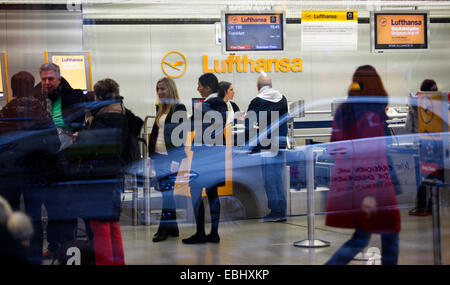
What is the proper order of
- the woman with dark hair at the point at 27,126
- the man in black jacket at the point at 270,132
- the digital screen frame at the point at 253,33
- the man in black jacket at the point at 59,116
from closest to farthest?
1. the woman with dark hair at the point at 27,126
2. the man in black jacket at the point at 59,116
3. the digital screen frame at the point at 253,33
4. the man in black jacket at the point at 270,132

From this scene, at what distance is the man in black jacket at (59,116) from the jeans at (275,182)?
179 centimetres

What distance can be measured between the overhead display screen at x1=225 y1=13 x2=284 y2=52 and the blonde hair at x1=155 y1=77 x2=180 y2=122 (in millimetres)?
659

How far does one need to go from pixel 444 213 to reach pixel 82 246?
357 cm

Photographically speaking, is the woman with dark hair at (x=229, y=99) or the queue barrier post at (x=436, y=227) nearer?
the queue barrier post at (x=436, y=227)

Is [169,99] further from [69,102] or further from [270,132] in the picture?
[270,132]

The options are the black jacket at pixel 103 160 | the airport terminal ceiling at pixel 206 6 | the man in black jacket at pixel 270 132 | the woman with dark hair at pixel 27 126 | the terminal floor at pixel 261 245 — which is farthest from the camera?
the man in black jacket at pixel 270 132

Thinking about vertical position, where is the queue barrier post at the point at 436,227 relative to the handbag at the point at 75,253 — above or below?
above

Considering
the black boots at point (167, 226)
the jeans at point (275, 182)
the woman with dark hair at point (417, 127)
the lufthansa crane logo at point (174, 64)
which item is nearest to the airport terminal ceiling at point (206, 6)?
the lufthansa crane logo at point (174, 64)

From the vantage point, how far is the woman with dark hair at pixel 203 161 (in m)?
5.47

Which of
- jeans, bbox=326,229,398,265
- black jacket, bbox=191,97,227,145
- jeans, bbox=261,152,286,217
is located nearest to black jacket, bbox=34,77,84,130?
black jacket, bbox=191,97,227,145

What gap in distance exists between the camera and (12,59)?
5195 millimetres

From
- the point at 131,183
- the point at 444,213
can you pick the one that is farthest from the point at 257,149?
the point at 444,213

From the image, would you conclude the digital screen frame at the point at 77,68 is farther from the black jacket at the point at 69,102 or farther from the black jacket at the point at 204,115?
the black jacket at the point at 204,115
